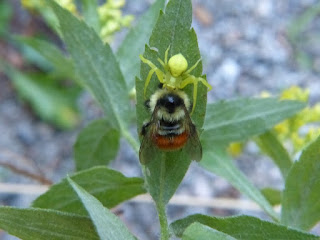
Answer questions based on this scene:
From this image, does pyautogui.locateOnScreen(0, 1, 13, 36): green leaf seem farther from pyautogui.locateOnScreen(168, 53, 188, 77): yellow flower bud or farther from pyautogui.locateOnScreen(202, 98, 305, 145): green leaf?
pyautogui.locateOnScreen(168, 53, 188, 77): yellow flower bud

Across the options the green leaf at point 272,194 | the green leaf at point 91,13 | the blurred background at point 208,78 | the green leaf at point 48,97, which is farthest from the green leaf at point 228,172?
the green leaf at point 48,97

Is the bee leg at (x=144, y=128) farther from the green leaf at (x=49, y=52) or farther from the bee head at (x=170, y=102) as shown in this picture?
the green leaf at (x=49, y=52)

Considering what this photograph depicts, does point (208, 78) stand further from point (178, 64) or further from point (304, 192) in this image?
point (178, 64)

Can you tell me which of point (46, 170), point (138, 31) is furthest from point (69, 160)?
point (138, 31)

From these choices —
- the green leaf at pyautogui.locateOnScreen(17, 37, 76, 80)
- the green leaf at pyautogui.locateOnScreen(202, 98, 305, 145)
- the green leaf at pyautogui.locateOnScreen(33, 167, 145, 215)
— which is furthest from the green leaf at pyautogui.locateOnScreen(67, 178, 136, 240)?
the green leaf at pyautogui.locateOnScreen(17, 37, 76, 80)

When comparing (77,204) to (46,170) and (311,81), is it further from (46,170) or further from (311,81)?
(311,81)
